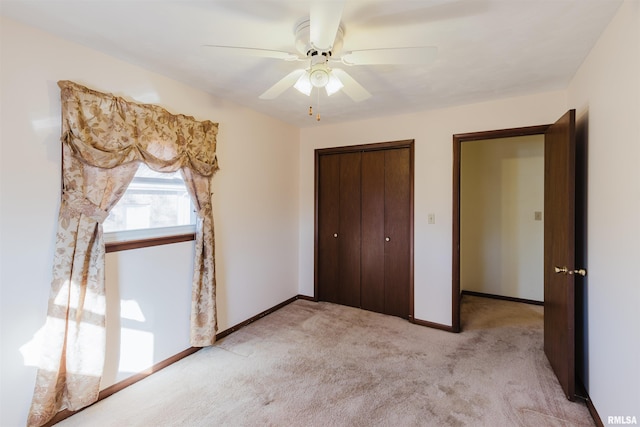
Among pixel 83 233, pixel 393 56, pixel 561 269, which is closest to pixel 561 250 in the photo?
pixel 561 269

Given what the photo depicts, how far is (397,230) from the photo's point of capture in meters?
3.35

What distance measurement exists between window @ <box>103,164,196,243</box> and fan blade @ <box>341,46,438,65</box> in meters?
1.71

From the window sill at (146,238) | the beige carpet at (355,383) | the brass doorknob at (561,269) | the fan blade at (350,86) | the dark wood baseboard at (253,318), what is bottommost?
the beige carpet at (355,383)

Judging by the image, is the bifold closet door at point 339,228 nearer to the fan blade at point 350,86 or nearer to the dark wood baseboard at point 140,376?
the dark wood baseboard at point 140,376

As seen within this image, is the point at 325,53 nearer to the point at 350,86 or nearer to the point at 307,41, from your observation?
the point at 307,41

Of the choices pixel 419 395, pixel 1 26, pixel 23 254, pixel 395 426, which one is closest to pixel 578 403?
pixel 419 395

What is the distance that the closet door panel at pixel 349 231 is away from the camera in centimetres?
362

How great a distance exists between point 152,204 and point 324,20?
1902 mm

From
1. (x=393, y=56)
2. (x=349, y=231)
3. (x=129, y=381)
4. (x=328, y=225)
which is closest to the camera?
(x=393, y=56)

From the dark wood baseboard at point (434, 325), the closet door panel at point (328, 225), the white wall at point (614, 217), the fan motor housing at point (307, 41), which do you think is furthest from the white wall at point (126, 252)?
the white wall at point (614, 217)

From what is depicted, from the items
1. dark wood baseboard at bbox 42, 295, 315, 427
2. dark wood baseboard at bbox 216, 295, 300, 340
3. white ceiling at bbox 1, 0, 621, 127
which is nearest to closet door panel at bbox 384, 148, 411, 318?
white ceiling at bbox 1, 0, 621, 127

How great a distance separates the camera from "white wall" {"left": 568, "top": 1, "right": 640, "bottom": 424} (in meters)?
1.36

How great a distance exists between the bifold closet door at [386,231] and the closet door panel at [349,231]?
8 cm

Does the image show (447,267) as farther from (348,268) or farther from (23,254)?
(23,254)
